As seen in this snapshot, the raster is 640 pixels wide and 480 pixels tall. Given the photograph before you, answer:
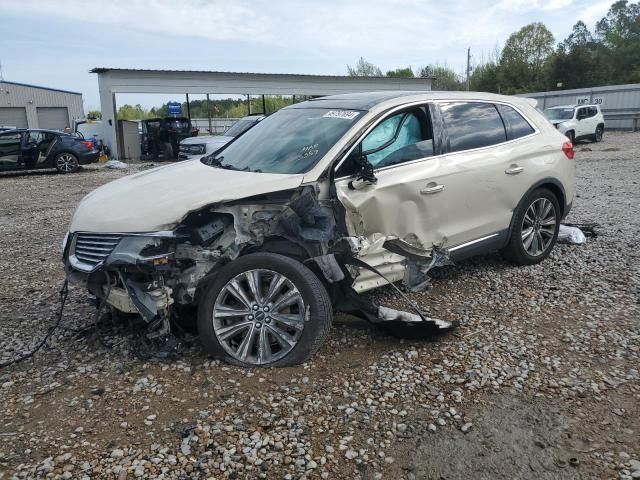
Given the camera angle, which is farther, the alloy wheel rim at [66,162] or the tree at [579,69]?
the tree at [579,69]

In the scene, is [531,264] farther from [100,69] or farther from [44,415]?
[100,69]

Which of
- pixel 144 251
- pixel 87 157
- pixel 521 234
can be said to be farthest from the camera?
pixel 87 157

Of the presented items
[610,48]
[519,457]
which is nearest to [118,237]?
[519,457]

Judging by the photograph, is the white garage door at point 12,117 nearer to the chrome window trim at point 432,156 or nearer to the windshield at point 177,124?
the windshield at point 177,124

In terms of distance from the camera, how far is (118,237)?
3568mm

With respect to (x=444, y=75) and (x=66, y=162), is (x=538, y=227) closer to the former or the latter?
(x=66, y=162)

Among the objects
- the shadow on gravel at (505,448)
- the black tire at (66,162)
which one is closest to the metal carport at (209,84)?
the black tire at (66,162)

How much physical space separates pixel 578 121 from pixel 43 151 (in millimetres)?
20472

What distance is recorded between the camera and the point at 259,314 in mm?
3590

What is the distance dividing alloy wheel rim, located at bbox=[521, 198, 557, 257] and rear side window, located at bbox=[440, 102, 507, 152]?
0.81 meters

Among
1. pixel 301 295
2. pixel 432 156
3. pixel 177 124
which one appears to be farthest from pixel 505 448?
pixel 177 124

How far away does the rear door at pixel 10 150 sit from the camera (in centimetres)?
1675

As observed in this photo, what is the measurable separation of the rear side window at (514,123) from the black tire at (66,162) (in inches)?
647

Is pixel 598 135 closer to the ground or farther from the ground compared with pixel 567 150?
closer to the ground
